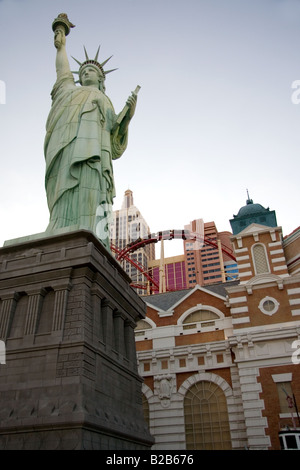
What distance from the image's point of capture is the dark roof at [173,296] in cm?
2383

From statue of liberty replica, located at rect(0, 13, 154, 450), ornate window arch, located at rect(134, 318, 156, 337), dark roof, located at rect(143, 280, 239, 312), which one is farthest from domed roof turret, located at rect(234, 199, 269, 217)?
statue of liberty replica, located at rect(0, 13, 154, 450)

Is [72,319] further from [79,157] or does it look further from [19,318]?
[79,157]

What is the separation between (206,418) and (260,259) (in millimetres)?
8322

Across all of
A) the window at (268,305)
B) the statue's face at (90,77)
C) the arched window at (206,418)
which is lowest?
the arched window at (206,418)

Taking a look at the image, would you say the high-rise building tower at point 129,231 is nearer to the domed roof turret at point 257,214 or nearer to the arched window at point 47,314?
the domed roof turret at point 257,214

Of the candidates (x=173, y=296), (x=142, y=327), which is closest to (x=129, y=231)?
(x=173, y=296)

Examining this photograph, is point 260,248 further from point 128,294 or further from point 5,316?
point 5,316

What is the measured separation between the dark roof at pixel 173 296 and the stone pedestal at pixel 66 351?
840 centimetres

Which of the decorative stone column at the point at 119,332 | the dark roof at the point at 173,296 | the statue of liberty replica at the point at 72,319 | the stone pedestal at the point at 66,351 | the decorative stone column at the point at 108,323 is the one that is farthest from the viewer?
the dark roof at the point at 173,296

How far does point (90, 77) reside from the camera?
2212cm

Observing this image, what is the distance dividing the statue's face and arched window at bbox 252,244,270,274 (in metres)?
12.3

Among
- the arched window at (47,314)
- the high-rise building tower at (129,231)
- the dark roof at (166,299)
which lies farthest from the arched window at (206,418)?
the high-rise building tower at (129,231)

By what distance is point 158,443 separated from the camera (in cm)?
1917

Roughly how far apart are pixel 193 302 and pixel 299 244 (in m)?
6.46
